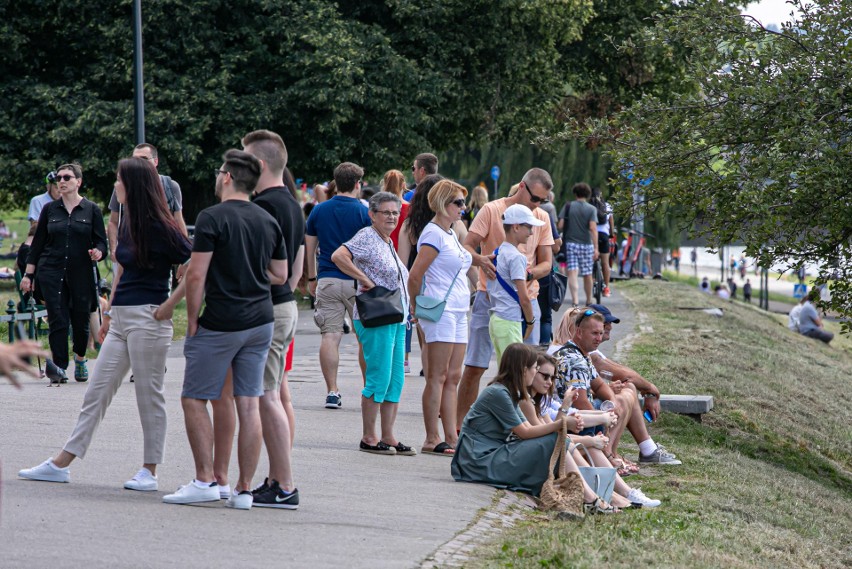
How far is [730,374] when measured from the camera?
692 inches

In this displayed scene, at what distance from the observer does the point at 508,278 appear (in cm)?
1003

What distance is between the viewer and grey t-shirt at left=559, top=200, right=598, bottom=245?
1944cm

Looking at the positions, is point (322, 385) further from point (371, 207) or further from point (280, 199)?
point (280, 199)

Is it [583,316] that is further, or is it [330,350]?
[330,350]

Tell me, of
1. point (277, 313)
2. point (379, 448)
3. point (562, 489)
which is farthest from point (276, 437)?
point (379, 448)

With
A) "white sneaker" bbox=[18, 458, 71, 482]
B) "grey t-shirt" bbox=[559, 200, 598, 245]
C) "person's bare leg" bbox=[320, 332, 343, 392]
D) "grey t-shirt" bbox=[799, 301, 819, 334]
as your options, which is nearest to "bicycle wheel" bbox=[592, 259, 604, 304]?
"grey t-shirt" bbox=[559, 200, 598, 245]

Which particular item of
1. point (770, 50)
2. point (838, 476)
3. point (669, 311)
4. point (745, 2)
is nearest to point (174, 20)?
point (669, 311)

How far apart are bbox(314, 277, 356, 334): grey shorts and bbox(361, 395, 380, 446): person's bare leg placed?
1613 millimetres

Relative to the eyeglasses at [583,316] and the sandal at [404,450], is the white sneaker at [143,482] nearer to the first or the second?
the sandal at [404,450]

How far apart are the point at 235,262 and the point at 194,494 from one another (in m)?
1.28

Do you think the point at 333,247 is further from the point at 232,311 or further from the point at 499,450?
the point at 232,311

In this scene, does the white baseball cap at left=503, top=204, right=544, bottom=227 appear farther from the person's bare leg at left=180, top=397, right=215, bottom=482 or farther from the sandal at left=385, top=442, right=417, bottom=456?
the person's bare leg at left=180, top=397, right=215, bottom=482

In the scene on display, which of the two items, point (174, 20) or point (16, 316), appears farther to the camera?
point (174, 20)

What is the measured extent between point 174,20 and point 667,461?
62.1ft
